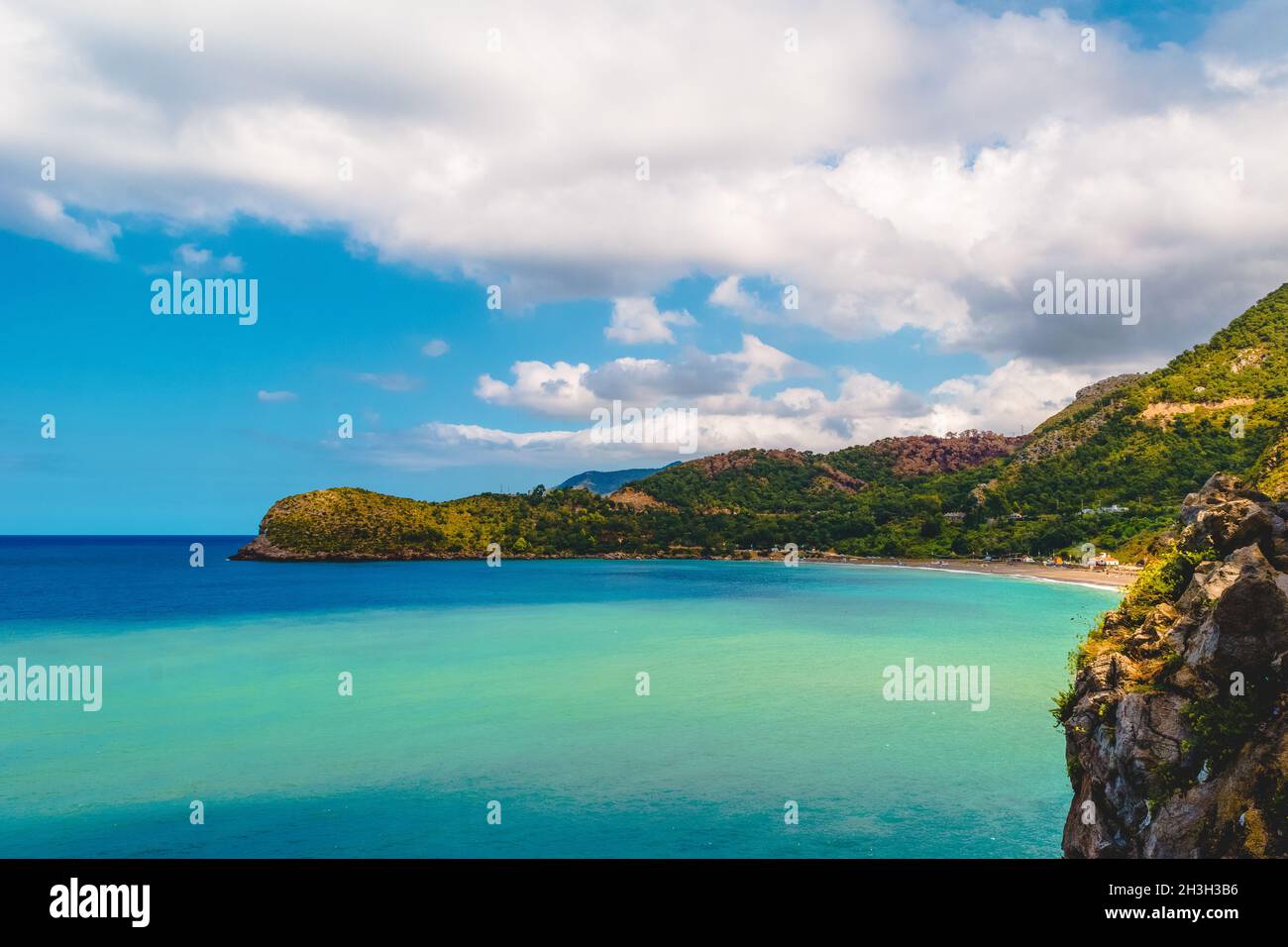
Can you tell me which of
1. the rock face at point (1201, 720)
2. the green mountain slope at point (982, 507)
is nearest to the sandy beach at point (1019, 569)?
the green mountain slope at point (982, 507)

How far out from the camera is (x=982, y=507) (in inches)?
5394

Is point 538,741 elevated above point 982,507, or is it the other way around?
point 982,507

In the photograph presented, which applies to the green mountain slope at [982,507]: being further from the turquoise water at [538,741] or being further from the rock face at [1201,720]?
the rock face at [1201,720]

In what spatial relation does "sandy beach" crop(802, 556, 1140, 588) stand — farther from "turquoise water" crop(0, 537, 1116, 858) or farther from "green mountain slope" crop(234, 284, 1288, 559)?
"turquoise water" crop(0, 537, 1116, 858)

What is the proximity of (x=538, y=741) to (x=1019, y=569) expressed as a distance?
96428 millimetres

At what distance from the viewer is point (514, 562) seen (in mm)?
155000

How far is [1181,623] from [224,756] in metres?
25.7

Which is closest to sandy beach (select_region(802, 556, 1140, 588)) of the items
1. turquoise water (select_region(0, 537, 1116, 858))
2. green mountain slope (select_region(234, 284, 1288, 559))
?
green mountain slope (select_region(234, 284, 1288, 559))

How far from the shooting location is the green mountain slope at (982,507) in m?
106

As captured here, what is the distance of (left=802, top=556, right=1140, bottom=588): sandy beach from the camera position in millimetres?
80625

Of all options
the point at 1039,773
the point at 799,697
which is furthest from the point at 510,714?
the point at 1039,773

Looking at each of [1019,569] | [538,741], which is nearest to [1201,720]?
[538,741]

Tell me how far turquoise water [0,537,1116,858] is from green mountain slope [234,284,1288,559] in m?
66.4

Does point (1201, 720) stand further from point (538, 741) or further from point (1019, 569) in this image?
point (1019, 569)
